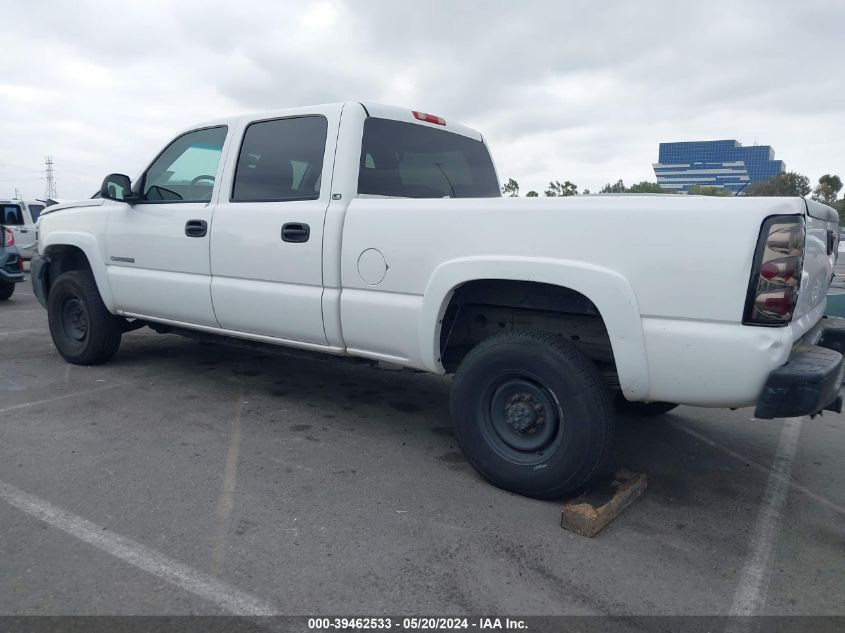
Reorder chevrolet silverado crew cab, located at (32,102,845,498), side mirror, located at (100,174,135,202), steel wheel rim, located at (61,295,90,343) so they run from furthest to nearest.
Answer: steel wheel rim, located at (61,295,90,343), side mirror, located at (100,174,135,202), chevrolet silverado crew cab, located at (32,102,845,498)

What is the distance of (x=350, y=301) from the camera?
3.64m

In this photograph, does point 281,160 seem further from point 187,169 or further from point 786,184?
point 786,184

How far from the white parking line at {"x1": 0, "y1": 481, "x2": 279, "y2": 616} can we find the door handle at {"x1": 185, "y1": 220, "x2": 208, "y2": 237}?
1946 mm

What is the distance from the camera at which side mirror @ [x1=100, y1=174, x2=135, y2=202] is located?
483 centimetres

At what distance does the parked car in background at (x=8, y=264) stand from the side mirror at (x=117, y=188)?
6.51m

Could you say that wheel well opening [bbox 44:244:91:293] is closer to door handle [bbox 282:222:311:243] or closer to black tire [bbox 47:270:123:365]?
black tire [bbox 47:270:123:365]

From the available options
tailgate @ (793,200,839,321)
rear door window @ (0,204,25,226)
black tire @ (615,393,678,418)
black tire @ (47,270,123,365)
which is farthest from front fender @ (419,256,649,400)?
rear door window @ (0,204,25,226)

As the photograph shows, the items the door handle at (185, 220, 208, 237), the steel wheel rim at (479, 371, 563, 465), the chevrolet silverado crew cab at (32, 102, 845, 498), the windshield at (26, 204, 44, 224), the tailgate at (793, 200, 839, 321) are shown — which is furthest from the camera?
the windshield at (26, 204, 44, 224)

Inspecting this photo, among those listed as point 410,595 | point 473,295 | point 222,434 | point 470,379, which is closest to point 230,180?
point 222,434

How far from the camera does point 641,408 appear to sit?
4531 millimetres

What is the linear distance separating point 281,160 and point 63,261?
293 centimetres

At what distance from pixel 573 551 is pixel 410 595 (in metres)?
0.79

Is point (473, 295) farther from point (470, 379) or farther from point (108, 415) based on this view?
point (108, 415)

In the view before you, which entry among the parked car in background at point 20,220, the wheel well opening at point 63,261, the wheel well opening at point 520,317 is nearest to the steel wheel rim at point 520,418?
the wheel well opening at point 520,317
